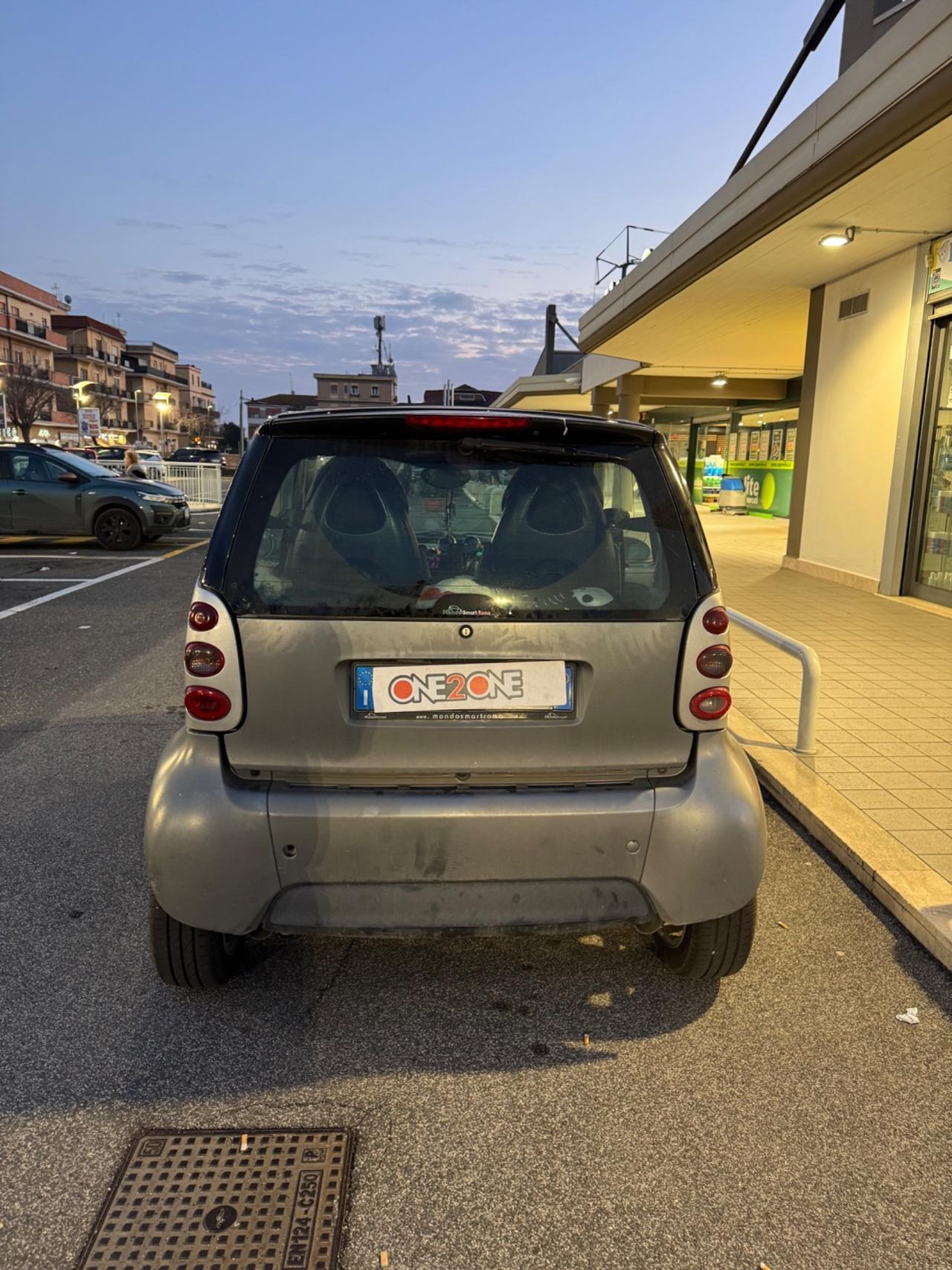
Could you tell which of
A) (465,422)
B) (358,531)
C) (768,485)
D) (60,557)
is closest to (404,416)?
(465,422)

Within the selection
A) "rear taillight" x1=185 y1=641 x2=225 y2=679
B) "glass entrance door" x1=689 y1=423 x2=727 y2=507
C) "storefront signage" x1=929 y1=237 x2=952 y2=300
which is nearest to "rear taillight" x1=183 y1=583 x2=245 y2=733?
"rear taillight" x1=185 y1=641 x2=225 y2=679

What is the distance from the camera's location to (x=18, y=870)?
3.57 meters

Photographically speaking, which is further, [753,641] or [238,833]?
[753,641]

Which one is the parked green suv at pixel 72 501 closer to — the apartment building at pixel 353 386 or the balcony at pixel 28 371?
the balcony at pixel 28 371

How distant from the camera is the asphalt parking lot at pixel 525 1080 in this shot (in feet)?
6.36

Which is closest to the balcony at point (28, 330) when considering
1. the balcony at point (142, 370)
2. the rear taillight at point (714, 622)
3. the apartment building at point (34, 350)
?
the apartment building at point (34, 350)

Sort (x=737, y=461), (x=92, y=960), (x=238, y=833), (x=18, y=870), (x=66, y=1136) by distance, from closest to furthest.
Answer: (x=66, y=1136), (x=238, y=833), (x=92, y=960), (x=18, y=870), (x=737, y=461)

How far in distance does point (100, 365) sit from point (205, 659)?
333 feet

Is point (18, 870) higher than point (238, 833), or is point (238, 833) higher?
point (238, 833)

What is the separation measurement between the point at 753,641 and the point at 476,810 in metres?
6.39

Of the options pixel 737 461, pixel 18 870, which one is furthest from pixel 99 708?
pixel 737 461

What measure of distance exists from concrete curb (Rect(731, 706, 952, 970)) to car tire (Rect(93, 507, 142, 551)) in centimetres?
1250

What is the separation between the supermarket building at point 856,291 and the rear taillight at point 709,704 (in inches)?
212

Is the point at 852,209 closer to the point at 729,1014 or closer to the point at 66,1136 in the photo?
the point at 729,1014
